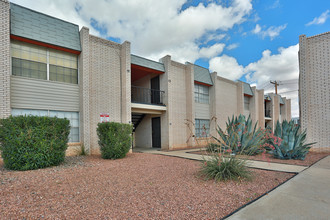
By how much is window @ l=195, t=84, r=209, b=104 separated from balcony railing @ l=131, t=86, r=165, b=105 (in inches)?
151

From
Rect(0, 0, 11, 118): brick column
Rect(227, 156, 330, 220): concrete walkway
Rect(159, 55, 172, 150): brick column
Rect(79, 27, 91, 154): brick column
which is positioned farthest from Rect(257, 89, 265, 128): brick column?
Rect(0, 0, 11, 118): brick column

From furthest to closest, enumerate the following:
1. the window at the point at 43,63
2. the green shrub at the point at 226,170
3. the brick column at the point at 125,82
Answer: the brick column at the point at 125,82
the window at the point at 43,63
the green shrub at the point at 226,170

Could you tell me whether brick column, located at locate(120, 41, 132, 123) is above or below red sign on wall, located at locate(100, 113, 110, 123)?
above

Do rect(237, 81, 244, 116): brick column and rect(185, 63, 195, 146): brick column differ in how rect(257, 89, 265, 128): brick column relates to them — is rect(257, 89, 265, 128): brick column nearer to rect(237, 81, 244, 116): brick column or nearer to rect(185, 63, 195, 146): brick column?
rect(237, 81, 244, 116): brick column

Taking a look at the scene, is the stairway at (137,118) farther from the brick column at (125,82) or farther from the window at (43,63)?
the window at (43,63)

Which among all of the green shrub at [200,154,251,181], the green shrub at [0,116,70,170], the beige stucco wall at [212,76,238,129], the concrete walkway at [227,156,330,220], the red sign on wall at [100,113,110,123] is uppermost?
the beige stucco wall at [212,76,238,129]

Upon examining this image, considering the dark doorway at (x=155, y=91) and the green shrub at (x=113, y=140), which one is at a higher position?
the dark doorway at (x=155, y=91)

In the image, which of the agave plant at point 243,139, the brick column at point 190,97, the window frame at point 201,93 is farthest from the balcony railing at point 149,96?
the agave plant at point 243,139

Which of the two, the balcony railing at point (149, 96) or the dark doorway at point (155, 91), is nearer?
the balcony railing at point (149, 96)

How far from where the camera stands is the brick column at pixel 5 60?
7570 millimetres

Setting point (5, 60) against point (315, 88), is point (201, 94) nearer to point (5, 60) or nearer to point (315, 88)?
point (315, 88)

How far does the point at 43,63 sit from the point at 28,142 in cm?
501

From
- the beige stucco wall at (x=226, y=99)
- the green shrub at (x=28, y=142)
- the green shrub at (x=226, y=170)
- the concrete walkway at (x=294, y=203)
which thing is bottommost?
the concrete walkway at (x=294, y=203)

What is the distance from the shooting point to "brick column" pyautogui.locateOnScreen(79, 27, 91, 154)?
31.4ft
